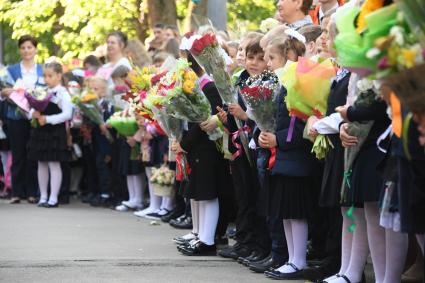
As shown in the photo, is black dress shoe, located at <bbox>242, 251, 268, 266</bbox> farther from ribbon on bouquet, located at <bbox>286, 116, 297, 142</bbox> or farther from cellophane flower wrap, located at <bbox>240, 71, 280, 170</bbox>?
ribbon on bouquet, located at <bbox>286, 116, 297, 142</bbox>

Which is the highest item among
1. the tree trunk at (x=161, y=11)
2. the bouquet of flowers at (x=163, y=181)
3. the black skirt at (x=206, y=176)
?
the tree trunk at (x=161, y=11)

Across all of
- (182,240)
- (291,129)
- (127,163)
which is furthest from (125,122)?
(291,129)

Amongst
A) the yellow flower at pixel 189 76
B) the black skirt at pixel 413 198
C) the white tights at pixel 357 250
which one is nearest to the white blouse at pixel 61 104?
the yellow flower at pixel 189 76

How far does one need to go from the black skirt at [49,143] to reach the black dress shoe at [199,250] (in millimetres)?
5181

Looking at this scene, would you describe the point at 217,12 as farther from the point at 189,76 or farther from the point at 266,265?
the point at 266,265

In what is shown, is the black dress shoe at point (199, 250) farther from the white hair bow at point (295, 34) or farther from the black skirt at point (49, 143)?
the black skirt at point (49, 143)

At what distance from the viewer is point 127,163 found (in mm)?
13797

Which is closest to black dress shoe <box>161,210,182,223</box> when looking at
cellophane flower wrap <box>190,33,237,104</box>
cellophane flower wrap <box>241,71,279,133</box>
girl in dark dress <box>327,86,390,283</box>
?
cellophane flower wrap <box>190,33,237,104</box>

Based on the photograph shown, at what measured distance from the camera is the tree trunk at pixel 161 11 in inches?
729

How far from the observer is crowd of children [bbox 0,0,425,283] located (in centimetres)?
666

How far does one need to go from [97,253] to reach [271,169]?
88.2 inches

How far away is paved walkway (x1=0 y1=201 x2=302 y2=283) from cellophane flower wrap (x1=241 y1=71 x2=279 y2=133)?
1.22m

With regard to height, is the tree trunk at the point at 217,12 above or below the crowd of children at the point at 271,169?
above

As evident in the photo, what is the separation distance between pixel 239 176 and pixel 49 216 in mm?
4545
